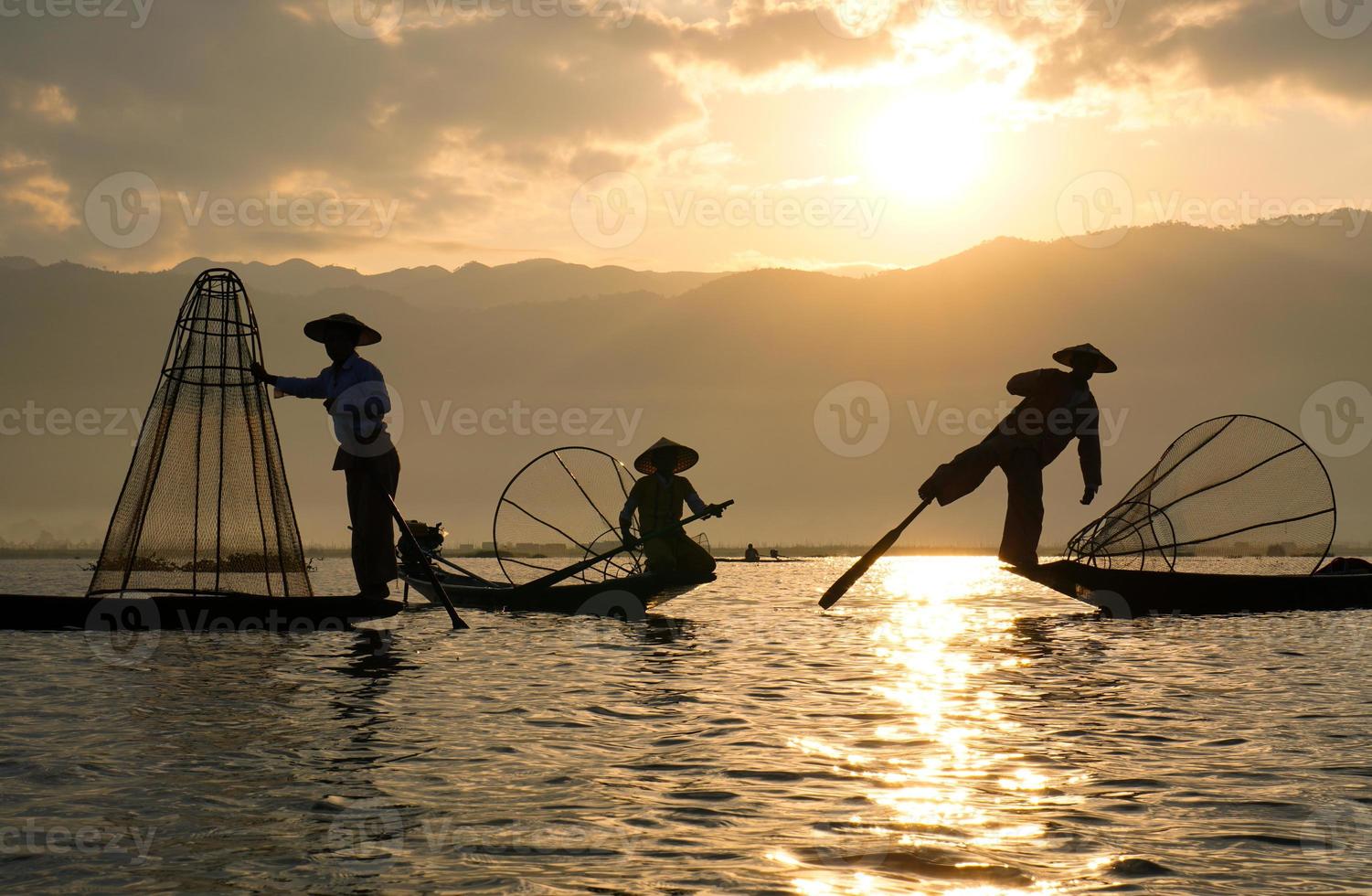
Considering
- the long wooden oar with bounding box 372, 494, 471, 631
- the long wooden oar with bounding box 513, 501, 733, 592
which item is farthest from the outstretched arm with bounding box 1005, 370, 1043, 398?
the long wooden oar with bounding box 372, 494, 471, 631

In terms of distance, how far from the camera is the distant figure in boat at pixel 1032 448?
56.4ft

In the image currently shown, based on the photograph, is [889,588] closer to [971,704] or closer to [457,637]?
[457,637]

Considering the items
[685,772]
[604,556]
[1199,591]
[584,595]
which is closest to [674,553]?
[604,556]

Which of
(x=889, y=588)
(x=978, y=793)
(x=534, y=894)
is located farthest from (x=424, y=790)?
(x=889, y=588)

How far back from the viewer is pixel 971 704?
881cm

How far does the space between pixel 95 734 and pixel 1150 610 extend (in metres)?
15.2

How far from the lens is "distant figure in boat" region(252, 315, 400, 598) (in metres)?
14.3

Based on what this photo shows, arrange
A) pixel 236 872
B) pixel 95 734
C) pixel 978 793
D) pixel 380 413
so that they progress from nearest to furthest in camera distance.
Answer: pixel 236 872 → pixel 978 793 → pixel 95 734 → pixel 380 413

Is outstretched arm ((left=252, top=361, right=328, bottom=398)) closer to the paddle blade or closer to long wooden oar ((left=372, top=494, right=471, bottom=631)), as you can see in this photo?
long wooden oar ((left=372, top=494, right=471, bottom=631))

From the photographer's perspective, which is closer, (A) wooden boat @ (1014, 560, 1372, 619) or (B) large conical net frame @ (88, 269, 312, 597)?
(B) large conical net frame @ (88, 269, 312, 597)

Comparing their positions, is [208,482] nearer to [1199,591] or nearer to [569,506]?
[569,506]

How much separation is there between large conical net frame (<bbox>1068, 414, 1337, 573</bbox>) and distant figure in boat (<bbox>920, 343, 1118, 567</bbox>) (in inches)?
63.8

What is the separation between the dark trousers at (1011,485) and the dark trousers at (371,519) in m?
7.75

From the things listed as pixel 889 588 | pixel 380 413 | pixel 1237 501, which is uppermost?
pixel 380 413
